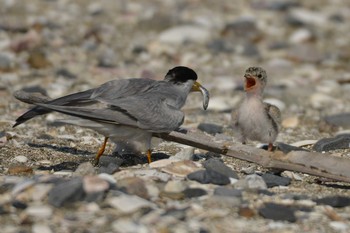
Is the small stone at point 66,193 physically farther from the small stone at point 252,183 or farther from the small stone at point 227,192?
the small stone at point 252,183

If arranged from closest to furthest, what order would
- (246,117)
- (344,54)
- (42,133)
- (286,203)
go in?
(286,203)
(246,117)
(42,133)
(344,54)

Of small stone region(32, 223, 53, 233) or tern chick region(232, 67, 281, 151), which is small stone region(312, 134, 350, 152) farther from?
small stone region(32, 223, 53, 233)

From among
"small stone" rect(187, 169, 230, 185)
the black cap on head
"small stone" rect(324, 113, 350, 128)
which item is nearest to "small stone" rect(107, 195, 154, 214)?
"small stone" rect(187, 169, 230, 185)

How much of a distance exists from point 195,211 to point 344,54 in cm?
688

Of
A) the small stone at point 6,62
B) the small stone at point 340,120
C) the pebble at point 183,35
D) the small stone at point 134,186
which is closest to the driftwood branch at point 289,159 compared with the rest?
Result: the small stone at point 134,186

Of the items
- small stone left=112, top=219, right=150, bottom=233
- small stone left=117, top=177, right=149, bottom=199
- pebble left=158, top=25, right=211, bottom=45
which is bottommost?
small stone left=112, top=219, right=150, bottom=233

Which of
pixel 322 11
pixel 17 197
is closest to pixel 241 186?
pixel 17 197

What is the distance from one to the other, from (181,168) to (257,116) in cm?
104

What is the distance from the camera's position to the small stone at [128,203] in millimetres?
3812

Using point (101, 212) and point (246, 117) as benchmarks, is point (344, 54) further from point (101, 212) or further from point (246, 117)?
point (101, 212)

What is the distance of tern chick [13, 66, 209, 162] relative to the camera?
452 cm

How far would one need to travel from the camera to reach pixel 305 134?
650 cm

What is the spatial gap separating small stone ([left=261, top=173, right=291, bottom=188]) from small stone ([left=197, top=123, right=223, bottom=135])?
1677mm

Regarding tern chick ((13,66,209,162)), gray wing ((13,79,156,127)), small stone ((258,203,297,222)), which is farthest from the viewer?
gray wing ((13,79,156,127))
